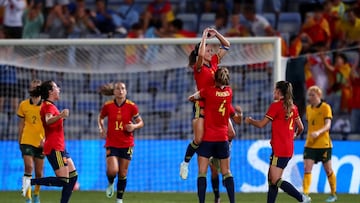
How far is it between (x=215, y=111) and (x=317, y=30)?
32.9ft

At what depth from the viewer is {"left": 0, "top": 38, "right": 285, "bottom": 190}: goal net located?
22688 millimetres

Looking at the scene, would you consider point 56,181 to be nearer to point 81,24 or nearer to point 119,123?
point 119,123

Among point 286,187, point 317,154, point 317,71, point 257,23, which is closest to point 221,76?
point 286,187

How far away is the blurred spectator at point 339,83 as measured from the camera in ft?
80.1

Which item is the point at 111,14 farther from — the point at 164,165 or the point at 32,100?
the point at 32,100

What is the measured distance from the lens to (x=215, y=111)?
16.1 metres

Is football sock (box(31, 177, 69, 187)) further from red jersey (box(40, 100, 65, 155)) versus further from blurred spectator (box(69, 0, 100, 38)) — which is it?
blurred spectator (box(69, 0, 100, 38))

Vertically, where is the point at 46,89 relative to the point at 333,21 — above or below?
below

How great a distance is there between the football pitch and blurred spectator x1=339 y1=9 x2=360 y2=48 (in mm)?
5286

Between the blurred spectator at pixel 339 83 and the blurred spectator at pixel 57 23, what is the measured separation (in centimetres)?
632

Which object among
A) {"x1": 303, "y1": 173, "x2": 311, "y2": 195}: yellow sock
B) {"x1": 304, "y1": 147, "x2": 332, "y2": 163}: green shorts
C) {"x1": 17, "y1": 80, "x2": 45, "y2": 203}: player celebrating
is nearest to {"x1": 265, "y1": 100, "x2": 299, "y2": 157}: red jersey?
{"x1": 303, "y1": 173, "x2": 311, "y2": 195}: yellow sock

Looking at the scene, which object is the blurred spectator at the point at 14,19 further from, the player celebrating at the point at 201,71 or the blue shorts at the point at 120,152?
the player celebrating at the point at 201,71

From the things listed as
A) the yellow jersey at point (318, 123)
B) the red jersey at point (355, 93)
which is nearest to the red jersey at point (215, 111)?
the yellow jersey at point (318, 123)

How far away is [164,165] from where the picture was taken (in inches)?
906
